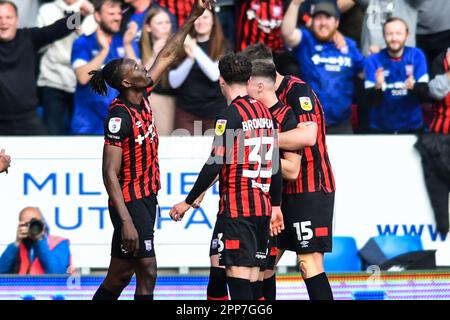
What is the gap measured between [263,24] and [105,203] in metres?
2.53

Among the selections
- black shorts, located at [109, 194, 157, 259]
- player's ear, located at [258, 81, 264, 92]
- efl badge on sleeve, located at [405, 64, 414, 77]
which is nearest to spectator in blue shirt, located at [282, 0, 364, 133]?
efl badge on sleeve, located at [405, 64, 414, 77]

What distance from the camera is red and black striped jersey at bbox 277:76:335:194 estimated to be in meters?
9.05

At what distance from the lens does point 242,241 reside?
842cm

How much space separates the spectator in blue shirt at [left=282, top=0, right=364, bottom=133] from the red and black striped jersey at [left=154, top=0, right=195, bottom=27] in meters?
1.04

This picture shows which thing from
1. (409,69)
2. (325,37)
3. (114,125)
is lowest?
(114,125)

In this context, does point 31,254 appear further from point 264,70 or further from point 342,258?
point 264,70

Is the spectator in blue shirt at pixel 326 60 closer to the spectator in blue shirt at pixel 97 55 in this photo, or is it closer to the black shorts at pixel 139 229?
the spectator in blue shirt at pixel 97 55

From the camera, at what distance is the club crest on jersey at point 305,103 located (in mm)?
9000

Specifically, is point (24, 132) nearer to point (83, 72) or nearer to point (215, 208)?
point (83, 72)

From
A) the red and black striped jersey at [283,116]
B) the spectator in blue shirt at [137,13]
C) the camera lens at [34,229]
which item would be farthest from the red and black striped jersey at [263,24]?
the red and black striped jersey at [283,116]

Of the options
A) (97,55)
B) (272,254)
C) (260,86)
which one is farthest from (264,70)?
(97,55)

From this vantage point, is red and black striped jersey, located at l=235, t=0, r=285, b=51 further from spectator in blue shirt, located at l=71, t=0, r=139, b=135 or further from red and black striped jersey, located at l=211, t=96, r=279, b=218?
red and black striped jersey, located at l=211, t=96, r=279, b=218
